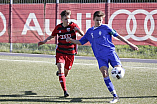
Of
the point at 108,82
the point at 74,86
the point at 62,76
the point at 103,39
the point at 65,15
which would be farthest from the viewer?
the point at 74,86

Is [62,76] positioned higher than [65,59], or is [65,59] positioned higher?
[65,59]

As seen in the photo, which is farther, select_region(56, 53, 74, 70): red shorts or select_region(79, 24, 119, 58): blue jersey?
select_region(56, 53, 74, 70): red shorts

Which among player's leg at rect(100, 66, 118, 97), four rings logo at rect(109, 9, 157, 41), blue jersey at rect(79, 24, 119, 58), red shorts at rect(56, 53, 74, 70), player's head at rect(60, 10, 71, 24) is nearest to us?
player's leg at rect(100, 66, 118, 97)

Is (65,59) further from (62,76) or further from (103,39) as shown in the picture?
(103,39)

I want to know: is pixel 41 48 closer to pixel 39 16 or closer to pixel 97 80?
pixel 39 16

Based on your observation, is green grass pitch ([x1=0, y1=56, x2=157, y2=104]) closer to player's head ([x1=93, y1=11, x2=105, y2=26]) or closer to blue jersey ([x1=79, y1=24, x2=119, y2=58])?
blue jersey ([x1=79, y1=24, x2=119, y2=58])

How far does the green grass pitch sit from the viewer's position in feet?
22.0

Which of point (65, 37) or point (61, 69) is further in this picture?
point (65, 37)

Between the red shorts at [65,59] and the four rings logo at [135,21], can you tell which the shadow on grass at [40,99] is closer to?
the red shorts at [65,59]

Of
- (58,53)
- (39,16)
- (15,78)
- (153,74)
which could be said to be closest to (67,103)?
(58,53)

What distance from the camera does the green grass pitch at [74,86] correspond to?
264 inches

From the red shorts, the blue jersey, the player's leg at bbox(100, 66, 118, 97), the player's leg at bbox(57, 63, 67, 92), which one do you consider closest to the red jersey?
the red shorts

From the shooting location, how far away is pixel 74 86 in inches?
326

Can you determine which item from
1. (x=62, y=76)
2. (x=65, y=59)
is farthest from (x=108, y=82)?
(x=65, y=59)
